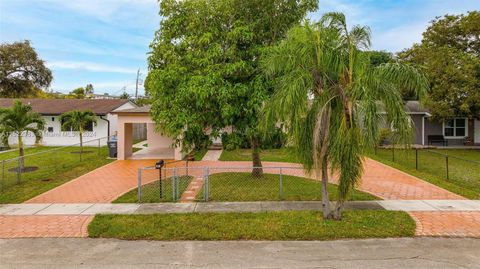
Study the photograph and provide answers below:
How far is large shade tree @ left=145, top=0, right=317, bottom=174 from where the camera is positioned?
970 cm

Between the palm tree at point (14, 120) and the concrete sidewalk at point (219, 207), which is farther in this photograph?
the palm tree at point (14, 120)

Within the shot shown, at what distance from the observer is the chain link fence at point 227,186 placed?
965 centimetres

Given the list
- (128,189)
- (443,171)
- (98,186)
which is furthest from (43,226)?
(443,171)

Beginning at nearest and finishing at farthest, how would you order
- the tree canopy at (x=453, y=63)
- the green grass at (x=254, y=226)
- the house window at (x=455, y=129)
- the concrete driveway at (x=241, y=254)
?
1. the concrete driveway at (x=241, y=254)
2. the green grass at (x=254, y=226)
3. the tree canopy at (x=453, y=63)
4. the house window at (x=455, y=129)

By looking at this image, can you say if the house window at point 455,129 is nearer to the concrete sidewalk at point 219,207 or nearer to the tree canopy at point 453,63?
the tree canopy at point 453,63

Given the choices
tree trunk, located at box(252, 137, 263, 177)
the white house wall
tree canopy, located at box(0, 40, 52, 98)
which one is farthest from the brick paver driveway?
tree canopy, located at box(0, 40, 52, 98)

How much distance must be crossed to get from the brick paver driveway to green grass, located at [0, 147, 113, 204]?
0.59m

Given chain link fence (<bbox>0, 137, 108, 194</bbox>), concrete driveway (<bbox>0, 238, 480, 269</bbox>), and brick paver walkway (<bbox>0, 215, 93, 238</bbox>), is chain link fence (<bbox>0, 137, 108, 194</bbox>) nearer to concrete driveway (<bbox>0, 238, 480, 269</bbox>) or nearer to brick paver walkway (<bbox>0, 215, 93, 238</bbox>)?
brick paver walkway (<bbox>0, 215, 93, 238</bbox>)

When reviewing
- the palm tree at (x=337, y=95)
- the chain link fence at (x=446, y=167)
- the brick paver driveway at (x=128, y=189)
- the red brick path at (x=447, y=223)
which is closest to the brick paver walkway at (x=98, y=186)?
the brick paver driveway at (x=128, y=189)

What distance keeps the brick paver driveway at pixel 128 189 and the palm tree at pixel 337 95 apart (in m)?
2.49

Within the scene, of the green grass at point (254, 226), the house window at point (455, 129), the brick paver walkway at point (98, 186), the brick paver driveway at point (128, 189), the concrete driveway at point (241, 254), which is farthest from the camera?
the house window at point (455, 129)

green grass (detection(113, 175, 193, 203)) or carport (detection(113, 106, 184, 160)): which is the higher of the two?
carport (detection(113, 106, 184, 160))

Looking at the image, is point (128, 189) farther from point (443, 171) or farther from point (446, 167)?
point (443, 171)

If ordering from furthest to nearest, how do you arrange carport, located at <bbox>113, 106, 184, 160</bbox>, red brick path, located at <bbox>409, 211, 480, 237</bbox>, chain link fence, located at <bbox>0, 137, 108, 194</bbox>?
carport, located at <bbox>113, 106, 184, 160</bbox> < chain link fence, located at <bbox>0, 137, 108, 194</bbox> < red brick path, located at <bbox>409, 211, 480, 237</bbox>
